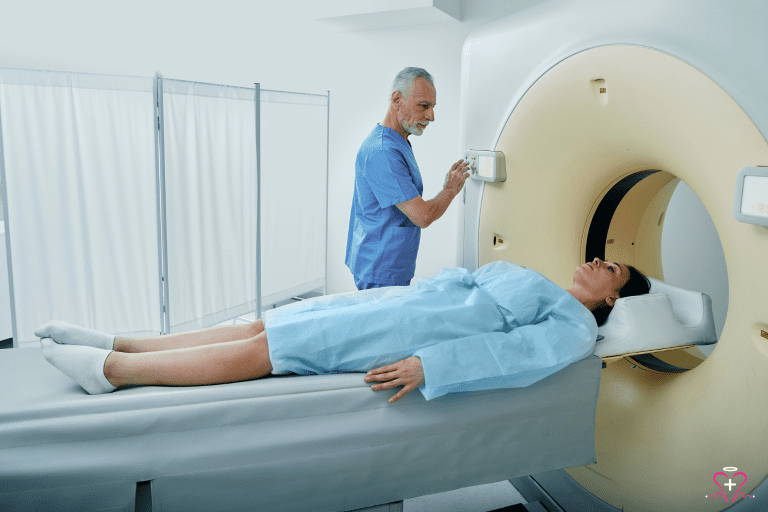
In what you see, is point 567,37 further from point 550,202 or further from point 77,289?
point 77,289

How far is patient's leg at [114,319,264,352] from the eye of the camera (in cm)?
147

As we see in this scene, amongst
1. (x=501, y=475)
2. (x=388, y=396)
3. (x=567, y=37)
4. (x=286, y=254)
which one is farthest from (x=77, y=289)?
(x=567, y=37)

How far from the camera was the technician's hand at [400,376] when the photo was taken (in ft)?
4.15

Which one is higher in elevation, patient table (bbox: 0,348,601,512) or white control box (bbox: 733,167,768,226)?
white control box (bbox: 733,167,768,226)

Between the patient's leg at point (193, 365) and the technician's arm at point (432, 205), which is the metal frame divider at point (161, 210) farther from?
the patient's leg at point (193, 365)

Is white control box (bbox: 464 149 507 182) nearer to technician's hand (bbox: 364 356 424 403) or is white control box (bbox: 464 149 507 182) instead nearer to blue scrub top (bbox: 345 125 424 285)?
blue scrub top (bbox: 345 125 424 285)

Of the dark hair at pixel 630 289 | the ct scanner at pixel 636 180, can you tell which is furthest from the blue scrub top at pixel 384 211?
the dark hair at pixel 630 289

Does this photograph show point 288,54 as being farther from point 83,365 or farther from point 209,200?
point 83,365

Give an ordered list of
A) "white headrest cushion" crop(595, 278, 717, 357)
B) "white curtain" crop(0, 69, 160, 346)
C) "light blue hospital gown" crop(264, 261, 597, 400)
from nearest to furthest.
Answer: "light blue hospital gown" crop(264, 261, 597, 400) → "white headrest cushion" crop(595, 278, 717, 357) → "white curtain" crop(0, 69, 160, 346)

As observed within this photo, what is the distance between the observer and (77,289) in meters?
2.22

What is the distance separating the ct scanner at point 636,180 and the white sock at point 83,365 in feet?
4.02

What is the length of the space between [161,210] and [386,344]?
4.61ft

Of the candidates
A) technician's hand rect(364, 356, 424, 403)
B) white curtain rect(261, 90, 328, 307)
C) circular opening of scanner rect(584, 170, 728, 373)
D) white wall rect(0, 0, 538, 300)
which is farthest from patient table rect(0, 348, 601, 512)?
white wall rect(0, 0, 538, 300)

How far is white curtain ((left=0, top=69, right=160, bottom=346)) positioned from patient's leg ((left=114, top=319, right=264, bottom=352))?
2.93 feet
